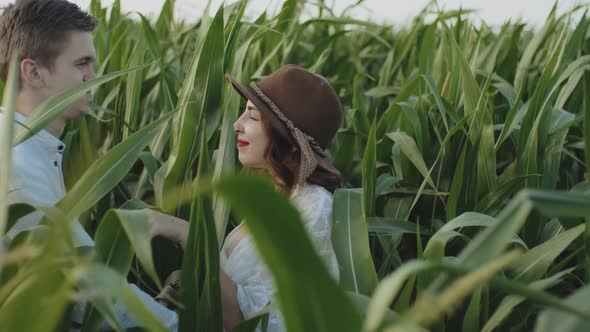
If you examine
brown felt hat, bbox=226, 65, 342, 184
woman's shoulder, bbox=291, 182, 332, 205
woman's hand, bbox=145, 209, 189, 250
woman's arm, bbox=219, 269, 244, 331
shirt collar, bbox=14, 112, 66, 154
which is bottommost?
woman's arm, bbox=219, 269, 244, 331

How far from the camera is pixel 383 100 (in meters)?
2.42

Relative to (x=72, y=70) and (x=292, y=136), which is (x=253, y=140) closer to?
(x=292, y=136)

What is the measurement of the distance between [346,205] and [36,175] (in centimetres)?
47

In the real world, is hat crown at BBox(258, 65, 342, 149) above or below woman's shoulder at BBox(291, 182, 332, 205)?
above

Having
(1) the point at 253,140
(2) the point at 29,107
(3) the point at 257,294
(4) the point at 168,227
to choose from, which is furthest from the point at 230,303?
(2) the point at 29,107

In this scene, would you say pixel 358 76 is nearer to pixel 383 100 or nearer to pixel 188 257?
pixel 383 100

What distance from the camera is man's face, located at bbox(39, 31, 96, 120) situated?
1368mm

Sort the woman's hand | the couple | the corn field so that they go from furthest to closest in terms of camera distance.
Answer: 1. the couple
2. the woman's hand
3. the corn field

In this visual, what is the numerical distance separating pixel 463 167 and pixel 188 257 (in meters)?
0.68

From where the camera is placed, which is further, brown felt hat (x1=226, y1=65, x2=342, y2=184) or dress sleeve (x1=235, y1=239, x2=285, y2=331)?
brown felt hat (x1=226, y1=65, x2=342, y2=184)

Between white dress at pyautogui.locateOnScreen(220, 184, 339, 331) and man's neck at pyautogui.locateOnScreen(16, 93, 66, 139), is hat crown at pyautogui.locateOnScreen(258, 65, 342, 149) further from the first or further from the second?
man's neck at pyautogui.locateOnScreen(16, 93, 66, 139)

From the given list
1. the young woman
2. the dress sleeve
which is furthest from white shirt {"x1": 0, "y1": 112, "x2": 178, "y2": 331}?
the young woman

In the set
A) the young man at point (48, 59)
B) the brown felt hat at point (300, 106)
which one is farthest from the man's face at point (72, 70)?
the brown felt hat at point (300, 106)

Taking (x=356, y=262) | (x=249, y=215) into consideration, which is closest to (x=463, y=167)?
(x=356, y=262)
